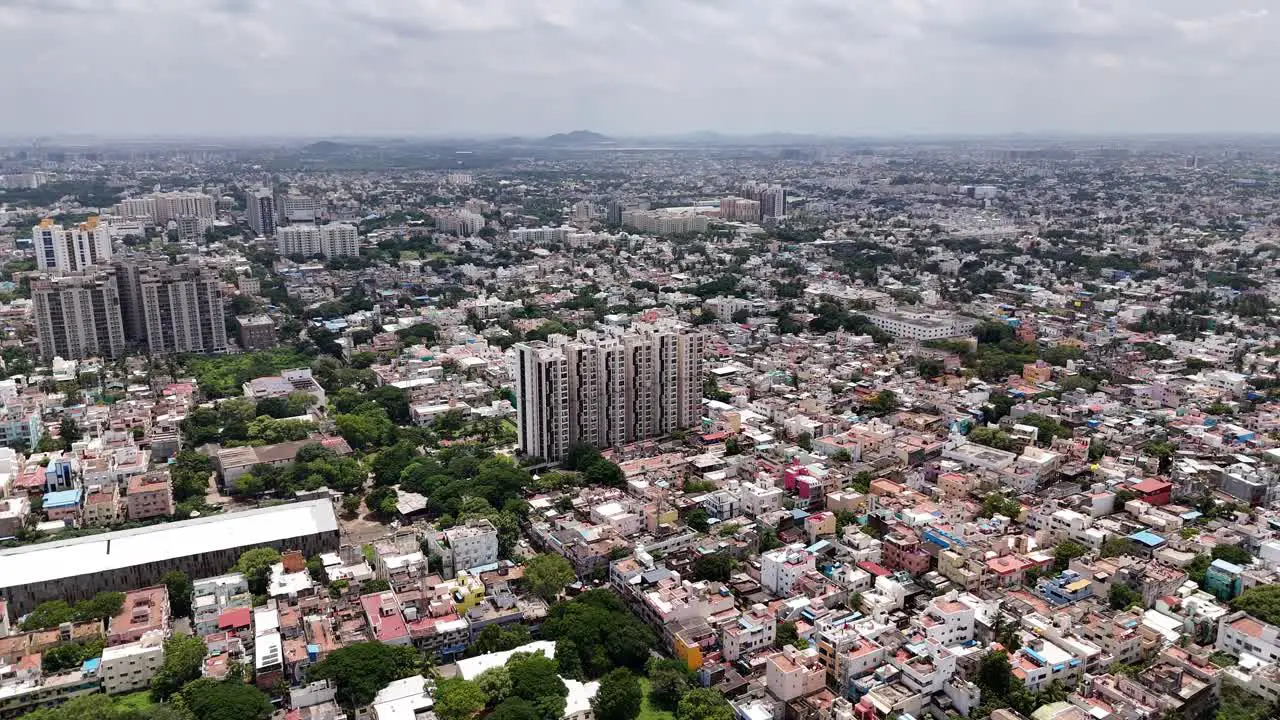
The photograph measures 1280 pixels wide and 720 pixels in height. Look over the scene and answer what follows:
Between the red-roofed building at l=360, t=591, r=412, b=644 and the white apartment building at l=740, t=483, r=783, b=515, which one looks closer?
the red-roofed building at l=360, t=591, r=412, b=644

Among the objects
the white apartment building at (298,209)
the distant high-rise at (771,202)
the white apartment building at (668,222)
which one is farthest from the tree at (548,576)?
the distant high-rise at (771,202)

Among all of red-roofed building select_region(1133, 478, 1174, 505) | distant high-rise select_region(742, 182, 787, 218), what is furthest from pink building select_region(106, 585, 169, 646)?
distant high-rise select_region(742, 182, 787, 218)

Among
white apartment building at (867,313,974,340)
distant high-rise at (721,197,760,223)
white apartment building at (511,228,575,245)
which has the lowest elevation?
white apartment building at (867,313,974,340)

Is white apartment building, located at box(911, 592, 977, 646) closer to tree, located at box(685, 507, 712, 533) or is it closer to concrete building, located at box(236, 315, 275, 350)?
tree, located at box(685, 507, 712, 533)

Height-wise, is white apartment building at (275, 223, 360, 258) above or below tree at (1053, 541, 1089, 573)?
above

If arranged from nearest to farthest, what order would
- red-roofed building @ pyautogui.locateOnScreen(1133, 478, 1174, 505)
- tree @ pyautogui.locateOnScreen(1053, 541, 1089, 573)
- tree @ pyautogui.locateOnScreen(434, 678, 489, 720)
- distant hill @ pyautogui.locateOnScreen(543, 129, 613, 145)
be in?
tree @ pyautogui.locateOnScreen(434, 678, 489, 720)
tree @ pyautogui.locateOnScreen(1053, 541, 1089, 573)
red-roofed building @ pyautogui.locateOnScreen(1133, 478, 1174, 505)
distant hill @ pyautogui.locateOnScreen(543, 129, 613, 145)

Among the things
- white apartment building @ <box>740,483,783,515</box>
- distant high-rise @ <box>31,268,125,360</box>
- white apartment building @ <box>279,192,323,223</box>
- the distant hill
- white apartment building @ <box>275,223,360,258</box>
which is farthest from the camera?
the distant hill

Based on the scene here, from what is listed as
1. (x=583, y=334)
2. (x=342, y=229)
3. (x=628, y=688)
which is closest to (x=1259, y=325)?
(x=583, y=334)
